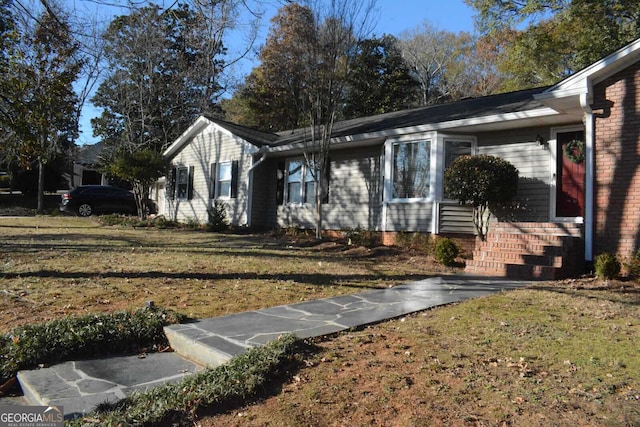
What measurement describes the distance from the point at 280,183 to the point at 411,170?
5760mm

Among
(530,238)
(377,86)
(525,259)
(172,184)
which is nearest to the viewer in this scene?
(525,259)

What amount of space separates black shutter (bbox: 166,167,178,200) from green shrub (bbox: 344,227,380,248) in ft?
34.9

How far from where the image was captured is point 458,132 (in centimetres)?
1121

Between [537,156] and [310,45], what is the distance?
6500 millimetres

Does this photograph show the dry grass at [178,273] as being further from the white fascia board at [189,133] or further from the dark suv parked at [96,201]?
the dark suv parked at [96,201]

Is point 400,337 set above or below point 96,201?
below

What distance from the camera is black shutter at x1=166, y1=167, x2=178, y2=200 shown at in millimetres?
20612

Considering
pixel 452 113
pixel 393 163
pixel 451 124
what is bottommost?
pixel 393 163

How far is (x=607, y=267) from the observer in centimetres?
771

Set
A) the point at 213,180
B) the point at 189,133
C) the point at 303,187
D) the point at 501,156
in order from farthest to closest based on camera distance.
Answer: the point at 189,133, the point at 213,180, the point at 303,187, the point at 501,156

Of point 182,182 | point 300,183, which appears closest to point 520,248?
point 300,183

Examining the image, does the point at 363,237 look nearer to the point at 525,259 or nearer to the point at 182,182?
the point at 525,259

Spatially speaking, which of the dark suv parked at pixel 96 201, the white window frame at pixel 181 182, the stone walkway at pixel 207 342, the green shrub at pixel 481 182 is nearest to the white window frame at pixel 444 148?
the green shrub at pixel 481 182

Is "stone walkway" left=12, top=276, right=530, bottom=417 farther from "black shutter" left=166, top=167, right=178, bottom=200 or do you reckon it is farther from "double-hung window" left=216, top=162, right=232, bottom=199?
"black shutter" left=166, top=167, right=178, bottom=200
